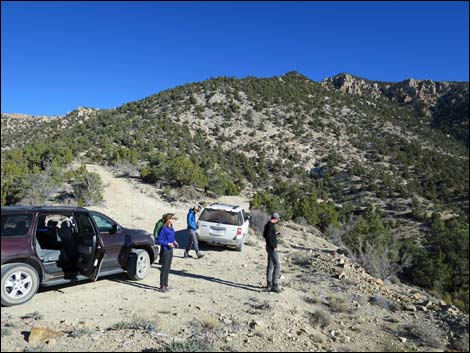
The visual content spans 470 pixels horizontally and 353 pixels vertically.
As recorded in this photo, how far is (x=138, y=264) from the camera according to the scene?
8359mm

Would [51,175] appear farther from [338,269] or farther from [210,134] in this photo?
[210,134]

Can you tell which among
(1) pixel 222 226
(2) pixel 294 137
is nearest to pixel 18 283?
(1) pixel 222 226

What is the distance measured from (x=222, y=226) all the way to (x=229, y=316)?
5.96 meters

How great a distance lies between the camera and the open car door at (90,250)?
707 cm

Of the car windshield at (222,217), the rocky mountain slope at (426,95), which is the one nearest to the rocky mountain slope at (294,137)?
the rocky mountain slope at (426,95)

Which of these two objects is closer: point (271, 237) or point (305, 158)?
point (271, 237)

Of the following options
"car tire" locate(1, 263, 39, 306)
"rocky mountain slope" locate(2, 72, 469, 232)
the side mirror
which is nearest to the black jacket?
the side mirror

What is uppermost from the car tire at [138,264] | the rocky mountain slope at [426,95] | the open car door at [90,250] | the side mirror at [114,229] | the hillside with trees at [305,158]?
the rocky mountain slope at [426,95]

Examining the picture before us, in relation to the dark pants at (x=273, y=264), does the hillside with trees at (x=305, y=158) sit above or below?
above

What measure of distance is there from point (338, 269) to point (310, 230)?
10.0 meters

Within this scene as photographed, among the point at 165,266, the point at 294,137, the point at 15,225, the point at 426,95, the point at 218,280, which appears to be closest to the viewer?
the point at 15,225

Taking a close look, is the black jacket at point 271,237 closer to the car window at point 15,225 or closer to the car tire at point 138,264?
the car tire at point 138,264

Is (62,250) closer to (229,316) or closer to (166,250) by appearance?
(166,250)

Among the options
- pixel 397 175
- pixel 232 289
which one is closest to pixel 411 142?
pixel 397 175
